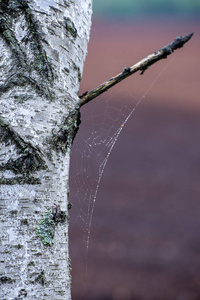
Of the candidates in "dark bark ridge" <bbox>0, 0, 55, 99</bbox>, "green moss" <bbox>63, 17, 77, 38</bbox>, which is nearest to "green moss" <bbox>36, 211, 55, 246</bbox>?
"dark bark ridge" <bbox>0, 0, 55, 99</bbox>

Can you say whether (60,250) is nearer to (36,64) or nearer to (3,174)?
(3,174)

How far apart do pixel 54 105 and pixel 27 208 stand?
17 centimetres

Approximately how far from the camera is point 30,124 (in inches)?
20.4

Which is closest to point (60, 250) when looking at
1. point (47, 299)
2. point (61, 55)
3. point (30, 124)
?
point (47, 299)

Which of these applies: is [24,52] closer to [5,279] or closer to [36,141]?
[36,141]

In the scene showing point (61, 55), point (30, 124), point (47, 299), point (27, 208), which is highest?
point (61, 55)

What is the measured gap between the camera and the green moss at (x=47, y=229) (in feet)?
1.61

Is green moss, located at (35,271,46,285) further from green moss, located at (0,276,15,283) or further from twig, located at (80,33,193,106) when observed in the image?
twig, located at (80,33,193,106)

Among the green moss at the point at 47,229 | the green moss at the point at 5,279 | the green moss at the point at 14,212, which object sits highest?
the green moss at the point at 14,212

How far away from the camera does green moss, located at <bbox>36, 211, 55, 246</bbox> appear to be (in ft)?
1.61

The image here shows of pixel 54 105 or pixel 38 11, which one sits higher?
pixel 38 11

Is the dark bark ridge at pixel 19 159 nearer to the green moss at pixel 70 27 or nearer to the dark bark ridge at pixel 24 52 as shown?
the dark bark ridge at pixel 24 52

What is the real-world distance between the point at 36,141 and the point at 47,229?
13cm

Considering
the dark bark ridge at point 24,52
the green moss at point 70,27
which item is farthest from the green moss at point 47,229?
the green moss at point 70,27
